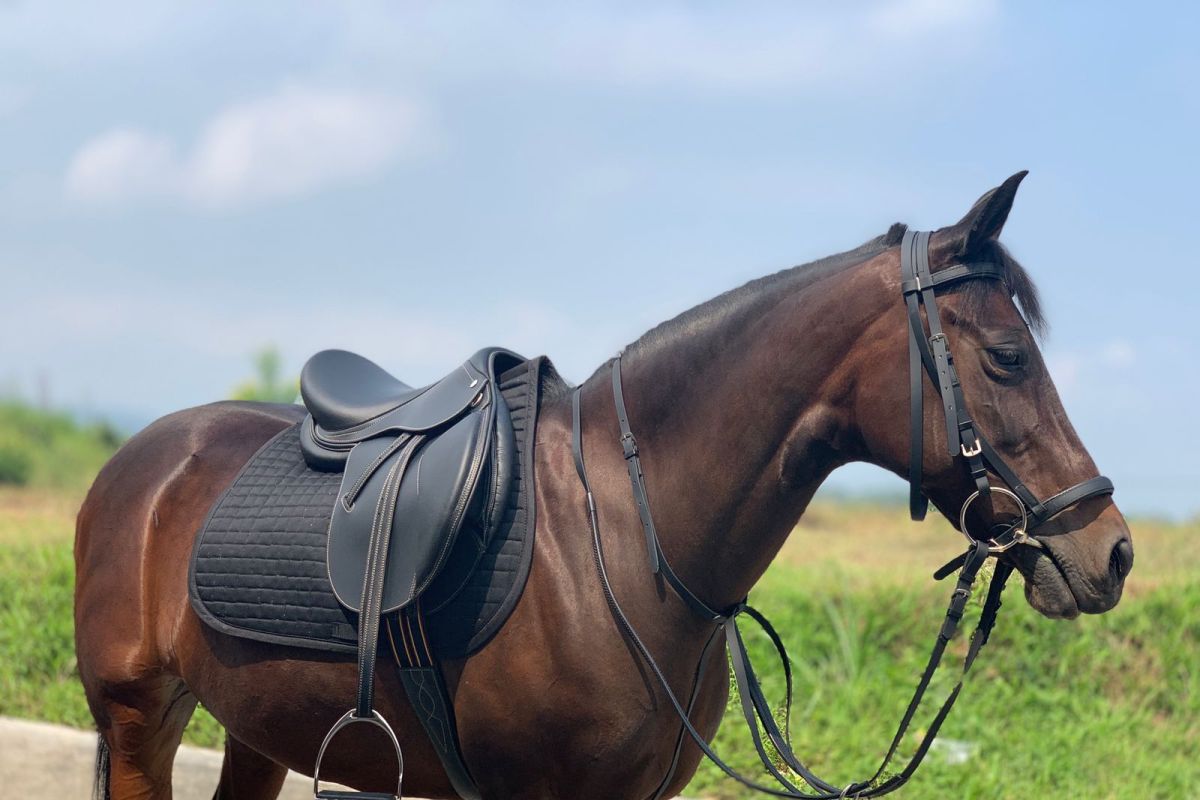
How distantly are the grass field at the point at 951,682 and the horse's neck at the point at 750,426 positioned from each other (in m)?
2.62

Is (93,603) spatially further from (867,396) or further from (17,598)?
(17,598)

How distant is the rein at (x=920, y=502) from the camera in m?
2.36

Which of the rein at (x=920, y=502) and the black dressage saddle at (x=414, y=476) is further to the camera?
the black dressage saddle at (x=414, y=476)

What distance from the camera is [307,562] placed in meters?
2.85

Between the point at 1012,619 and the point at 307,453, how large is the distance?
415cm

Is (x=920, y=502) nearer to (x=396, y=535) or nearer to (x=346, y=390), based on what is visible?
(x=396, y=535)

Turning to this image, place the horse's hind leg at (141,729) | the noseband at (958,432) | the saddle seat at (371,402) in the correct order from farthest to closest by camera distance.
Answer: the horse's hind leg at (141,729), the saddle seat at (371,402), the noseband at (958,432)

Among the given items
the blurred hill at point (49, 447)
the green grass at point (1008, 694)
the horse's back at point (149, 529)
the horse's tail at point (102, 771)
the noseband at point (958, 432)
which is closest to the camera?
the noseband at point (958, 432)

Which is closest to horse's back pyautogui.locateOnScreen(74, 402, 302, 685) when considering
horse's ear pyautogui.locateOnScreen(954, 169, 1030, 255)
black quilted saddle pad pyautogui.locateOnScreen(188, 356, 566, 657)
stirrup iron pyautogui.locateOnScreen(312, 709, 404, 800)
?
black quilted saddle pad pyautogui.locateOnScreen(188, 356, 566, 657)

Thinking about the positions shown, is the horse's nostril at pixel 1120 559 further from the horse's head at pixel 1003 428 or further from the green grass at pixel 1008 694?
the green grass at pixel 1008 694

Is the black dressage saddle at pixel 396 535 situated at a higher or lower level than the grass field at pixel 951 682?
higher

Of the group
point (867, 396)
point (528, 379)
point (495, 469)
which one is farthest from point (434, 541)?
point (867, 396)

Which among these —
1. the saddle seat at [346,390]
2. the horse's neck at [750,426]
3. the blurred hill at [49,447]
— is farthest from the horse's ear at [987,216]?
the blurred hill at [49,447]

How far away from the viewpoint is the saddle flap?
260 centimetres
